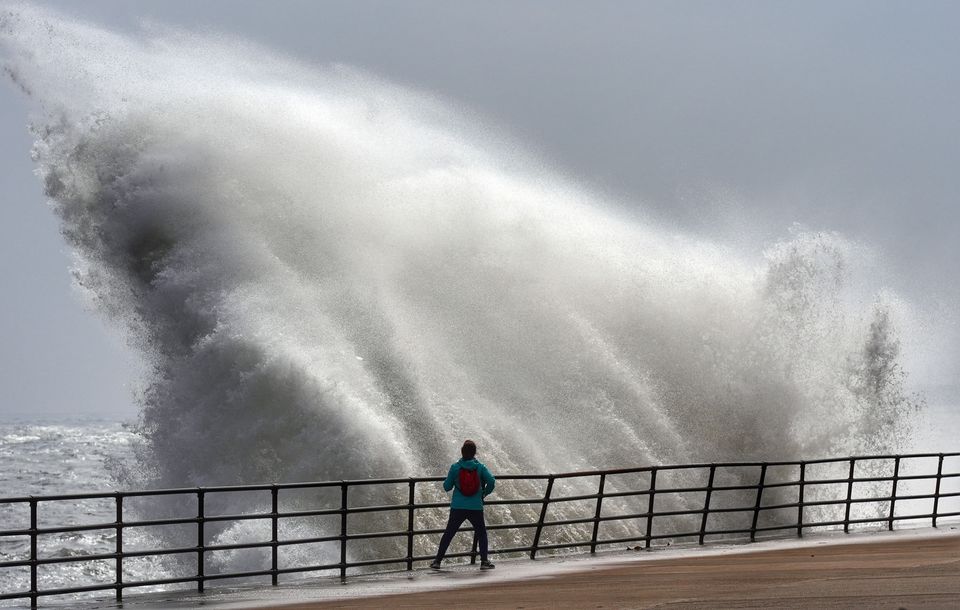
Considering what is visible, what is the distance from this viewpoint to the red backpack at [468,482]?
14.9 metres

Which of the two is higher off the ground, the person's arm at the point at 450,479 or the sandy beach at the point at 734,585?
the person's arm at the point at 450,479

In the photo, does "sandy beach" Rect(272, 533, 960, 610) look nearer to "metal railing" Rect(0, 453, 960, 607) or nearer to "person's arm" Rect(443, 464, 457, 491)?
"metal railing" Rect(0, 453, 960, 607)

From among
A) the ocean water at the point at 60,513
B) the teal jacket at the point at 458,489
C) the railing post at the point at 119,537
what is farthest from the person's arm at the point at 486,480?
the ocean water at the point at 60,513

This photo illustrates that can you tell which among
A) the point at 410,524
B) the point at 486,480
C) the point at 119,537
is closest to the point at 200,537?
the point at 119,537

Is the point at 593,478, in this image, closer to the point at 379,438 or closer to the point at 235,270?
the point at 379,438

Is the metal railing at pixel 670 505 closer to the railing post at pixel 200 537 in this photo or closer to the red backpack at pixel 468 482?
the red backpack at pixel 468 482

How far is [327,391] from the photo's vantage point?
68.9 feet

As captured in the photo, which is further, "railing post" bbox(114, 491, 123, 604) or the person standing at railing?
the person standing at railing

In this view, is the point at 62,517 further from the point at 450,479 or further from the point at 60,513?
the point at 450,479

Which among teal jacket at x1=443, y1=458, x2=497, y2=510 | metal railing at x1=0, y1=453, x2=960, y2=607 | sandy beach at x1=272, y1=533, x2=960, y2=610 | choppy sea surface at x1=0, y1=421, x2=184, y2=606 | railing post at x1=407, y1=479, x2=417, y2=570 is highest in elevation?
choppy sea surface at x1=0, y1=421, x2=184, y2=606

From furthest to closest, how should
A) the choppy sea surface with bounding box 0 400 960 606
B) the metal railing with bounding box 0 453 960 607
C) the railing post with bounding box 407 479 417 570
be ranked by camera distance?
the choppy sea surface with bounding box 0 400 960 606 < the metal railing with bounding box 0 453 960 607 < the railing post with bounding box 407 479 417 570

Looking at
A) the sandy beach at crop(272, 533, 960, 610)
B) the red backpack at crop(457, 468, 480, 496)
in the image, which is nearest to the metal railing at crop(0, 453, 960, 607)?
the red backpack at crop(457, 468, 480, 496)

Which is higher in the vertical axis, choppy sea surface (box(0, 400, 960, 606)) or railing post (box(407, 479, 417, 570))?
choppy sea surface (box(0, 400, 960, 606))

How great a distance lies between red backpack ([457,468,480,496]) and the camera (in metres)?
14.9
